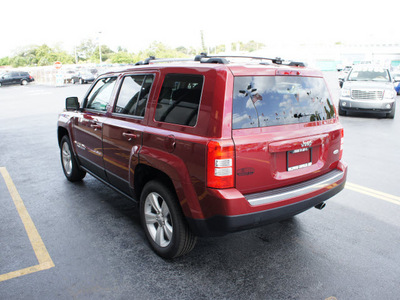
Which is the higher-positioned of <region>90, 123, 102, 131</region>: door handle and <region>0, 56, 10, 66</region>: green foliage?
<region>0, 56, 10, 66</region>: green foliage

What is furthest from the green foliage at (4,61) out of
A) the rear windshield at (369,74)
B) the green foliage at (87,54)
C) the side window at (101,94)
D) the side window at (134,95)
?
the side window at (134,95)

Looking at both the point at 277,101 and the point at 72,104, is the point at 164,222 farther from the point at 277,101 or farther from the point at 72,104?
the point at 72,104

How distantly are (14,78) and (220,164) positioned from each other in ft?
150

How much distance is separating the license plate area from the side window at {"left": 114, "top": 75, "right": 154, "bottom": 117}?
1523mm

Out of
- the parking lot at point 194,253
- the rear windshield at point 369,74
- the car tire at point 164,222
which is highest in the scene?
the rear windshield at point 369,74

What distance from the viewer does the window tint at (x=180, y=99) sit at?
9.91ft

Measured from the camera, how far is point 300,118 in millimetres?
3287

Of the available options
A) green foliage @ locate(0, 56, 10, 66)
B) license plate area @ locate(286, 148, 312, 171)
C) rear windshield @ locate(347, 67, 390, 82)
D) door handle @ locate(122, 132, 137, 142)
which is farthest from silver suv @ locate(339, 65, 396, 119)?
green foliage @ locate(0, 56, 10, 66)

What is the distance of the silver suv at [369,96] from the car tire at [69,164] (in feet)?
32.3

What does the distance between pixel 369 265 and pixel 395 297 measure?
0.47 meters

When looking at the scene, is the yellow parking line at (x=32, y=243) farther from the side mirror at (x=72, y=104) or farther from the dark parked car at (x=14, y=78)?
the dark parked car at (x=14, y=78)

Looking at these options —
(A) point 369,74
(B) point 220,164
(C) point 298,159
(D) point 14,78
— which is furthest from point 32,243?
(D) point 14,78

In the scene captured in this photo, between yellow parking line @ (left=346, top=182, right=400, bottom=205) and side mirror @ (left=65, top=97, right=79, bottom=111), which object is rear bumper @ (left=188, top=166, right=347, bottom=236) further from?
side mirror @ (left=65, top=97, right=79, bottom=111)

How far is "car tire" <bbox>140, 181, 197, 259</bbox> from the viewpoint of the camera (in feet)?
10.5
